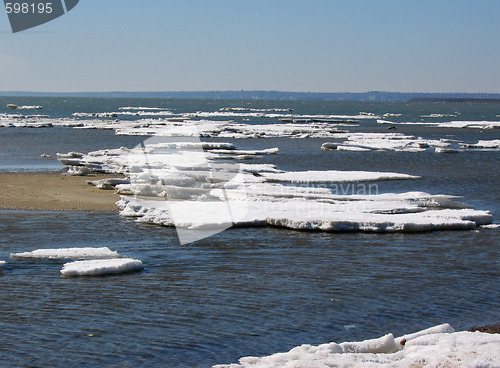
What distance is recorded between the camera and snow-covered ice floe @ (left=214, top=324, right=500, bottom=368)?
20.7ft

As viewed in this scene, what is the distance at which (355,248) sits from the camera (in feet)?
40.4

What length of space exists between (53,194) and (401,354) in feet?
44.6

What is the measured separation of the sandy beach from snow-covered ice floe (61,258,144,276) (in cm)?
595

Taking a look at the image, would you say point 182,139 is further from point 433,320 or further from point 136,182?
point 433,320

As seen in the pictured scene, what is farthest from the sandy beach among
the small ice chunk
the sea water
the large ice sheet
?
the small ice chunk

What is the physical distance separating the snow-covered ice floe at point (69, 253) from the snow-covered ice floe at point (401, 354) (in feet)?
15.9

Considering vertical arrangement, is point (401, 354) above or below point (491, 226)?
above

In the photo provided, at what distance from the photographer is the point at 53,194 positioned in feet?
60.3

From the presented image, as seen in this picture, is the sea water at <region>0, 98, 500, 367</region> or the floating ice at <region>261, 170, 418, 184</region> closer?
the sea water at <region>0, 98, 500, 367</region>

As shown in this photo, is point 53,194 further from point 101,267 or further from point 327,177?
point 101,267

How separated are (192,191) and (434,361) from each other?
11.8m

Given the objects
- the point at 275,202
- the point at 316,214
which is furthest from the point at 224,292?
the point at 275,202

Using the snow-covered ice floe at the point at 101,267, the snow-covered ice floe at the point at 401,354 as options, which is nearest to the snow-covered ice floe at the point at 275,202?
the snow-covered ice floe at the point at 101,267

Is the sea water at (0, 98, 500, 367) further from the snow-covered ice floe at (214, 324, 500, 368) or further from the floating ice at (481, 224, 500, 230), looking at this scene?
the snow-covered ice floe at (214, 324, 500, 368)
